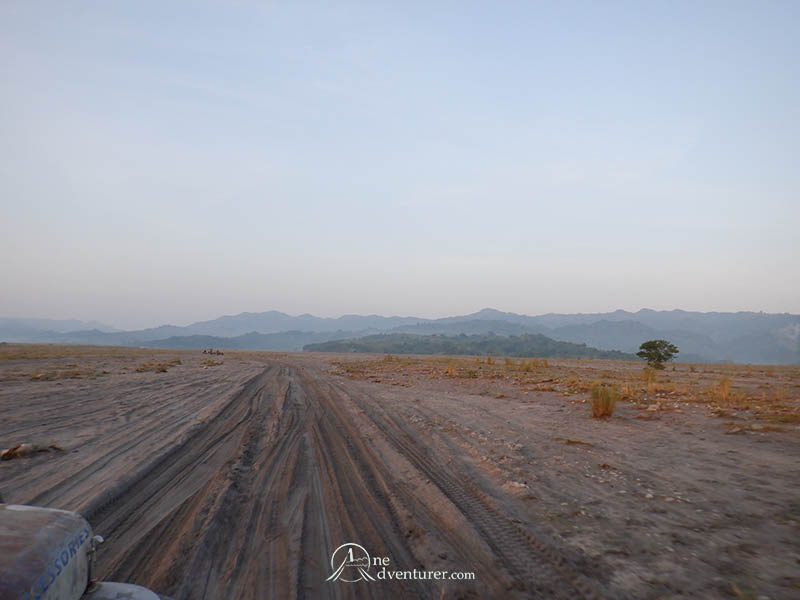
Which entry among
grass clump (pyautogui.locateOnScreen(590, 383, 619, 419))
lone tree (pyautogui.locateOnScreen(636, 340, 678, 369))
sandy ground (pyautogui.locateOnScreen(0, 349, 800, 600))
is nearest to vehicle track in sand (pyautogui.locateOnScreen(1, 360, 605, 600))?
sandy ground (pyautogui.locateOnScreen(0, 349, 800, 600))

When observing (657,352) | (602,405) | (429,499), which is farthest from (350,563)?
(657,352)

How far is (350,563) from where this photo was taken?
158 inches

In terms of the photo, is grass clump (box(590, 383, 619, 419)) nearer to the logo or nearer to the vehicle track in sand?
the vehicle track in sand

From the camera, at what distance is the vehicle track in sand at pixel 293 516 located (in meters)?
3.68

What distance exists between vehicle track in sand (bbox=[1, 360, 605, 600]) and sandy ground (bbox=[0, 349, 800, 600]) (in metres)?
0.03

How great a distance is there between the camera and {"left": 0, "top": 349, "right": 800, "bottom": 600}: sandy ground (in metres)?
3.74

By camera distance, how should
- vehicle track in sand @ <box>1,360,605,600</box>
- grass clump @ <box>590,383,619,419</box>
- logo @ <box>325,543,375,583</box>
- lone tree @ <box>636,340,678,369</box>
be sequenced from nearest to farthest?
1. vehicle track in sand @ <box>1,360,605,600</box>
2. logo @ <box>325,543,375,583</box>
3. grass clump @ <box>590,383,619,419</box>
4. lone tree @ <box>636,340,678,369</box>

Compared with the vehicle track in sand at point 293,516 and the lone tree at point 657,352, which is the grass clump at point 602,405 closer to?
the vehicle track in sand at point 293,516

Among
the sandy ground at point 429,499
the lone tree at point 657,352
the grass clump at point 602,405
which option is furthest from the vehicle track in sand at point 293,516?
the lone tree at point 657,352

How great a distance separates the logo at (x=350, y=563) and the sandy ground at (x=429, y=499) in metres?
0.09

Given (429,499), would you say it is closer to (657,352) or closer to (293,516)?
(293,516)

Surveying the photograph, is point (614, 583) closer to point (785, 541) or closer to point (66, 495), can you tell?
point (785, 541)

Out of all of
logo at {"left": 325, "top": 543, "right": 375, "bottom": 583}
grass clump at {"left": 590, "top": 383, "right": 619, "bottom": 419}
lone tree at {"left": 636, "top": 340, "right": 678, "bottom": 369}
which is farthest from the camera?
lone tree at {"left": 636, "top": 340, "right": 678, "bottom": 369}

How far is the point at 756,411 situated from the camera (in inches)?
425
